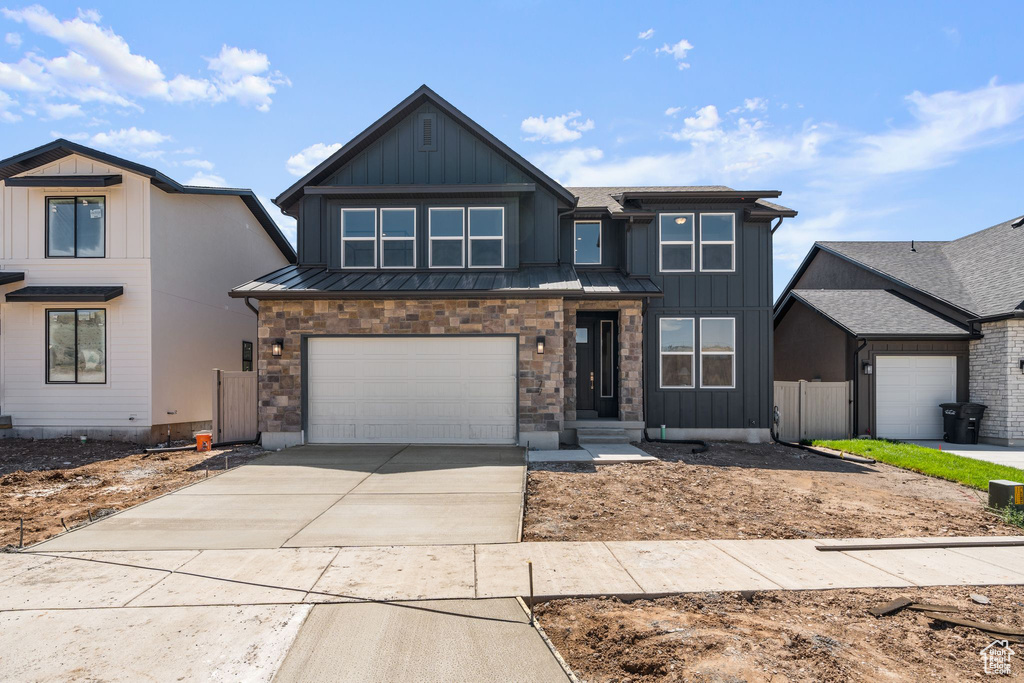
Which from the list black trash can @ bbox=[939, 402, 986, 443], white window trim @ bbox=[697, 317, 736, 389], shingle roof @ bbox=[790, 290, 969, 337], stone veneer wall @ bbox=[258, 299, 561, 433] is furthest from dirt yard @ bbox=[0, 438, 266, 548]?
black trash can @ bbox=[939, 402, 986, 443]

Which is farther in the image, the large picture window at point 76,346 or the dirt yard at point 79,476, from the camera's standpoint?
the large picture window at point 76,346

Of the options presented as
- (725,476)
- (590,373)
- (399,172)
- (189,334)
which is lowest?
(725,476)

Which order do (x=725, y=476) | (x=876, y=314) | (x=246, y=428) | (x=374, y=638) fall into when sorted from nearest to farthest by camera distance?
(x=374, y=638)
(x=725, y=476)
(x=246, y=428)
(x=876, y=314)

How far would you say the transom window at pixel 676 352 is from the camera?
13125mm

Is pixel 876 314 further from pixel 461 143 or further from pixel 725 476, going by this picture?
pixel 461 143

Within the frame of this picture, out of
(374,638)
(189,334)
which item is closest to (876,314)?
(374,638)

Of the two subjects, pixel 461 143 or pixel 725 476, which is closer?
pixel 725 476

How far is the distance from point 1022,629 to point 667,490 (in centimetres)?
435

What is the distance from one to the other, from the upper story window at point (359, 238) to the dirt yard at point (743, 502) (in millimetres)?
6735

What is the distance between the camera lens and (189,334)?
47.3ft

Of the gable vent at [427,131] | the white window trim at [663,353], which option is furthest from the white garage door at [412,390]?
the gable vent at [427,131]

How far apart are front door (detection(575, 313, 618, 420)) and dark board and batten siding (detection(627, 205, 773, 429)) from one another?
888mm

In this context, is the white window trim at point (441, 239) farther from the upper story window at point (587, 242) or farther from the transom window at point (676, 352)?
the transom window at point (676, 352)

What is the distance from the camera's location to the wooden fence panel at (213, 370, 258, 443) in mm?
12203
